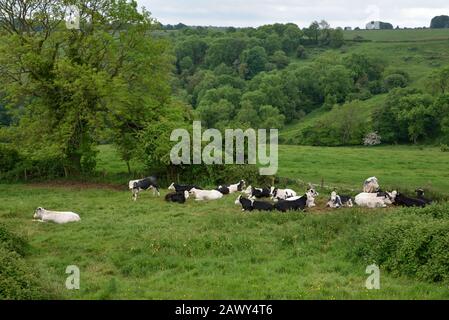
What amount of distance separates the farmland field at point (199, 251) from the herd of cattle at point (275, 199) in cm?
57

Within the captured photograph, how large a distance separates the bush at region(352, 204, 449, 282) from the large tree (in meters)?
18.9

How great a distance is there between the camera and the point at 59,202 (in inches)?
917

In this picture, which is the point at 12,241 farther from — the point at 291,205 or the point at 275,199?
the point at 275,199

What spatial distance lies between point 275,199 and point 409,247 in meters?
10.1

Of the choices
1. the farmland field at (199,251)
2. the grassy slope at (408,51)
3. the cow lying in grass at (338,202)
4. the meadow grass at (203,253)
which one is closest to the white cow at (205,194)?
the farmland field at (199,251)

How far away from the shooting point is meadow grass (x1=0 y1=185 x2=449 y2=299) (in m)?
11.6

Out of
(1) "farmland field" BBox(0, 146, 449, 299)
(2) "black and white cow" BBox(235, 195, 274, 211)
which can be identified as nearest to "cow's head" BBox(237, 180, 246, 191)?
(1) "farmland field" BBox(0, 146, 449, 299)

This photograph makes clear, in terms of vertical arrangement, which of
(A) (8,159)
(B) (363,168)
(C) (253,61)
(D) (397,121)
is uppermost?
(C) (253,61)

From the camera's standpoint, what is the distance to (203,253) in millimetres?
14766

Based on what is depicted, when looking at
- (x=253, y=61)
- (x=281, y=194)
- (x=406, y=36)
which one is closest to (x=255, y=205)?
(x=281, y=194)

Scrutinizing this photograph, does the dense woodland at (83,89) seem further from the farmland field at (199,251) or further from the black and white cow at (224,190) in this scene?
the farmland field at (199,251)

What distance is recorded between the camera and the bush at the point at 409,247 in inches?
491

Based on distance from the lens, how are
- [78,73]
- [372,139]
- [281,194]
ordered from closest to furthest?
1. [281,194]
2. [78,73]
3. [372,139]

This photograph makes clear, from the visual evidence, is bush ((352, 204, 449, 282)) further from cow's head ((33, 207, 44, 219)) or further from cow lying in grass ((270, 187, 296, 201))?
cow's head ((33, 207, 44, 219))
